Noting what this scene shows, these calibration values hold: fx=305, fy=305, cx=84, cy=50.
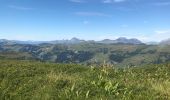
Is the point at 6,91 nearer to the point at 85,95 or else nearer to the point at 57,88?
the point at 57,88

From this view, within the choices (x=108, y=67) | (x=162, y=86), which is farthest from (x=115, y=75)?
(x=162, y=86)

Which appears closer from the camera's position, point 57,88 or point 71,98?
point 71,98

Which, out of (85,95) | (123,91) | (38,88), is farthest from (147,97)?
(38,88)

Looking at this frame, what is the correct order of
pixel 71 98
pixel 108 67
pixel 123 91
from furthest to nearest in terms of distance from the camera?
pixel 108 67 → pixel 123 91 → pixel 71 98

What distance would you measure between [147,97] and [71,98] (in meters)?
2.56

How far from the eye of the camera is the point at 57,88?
11562mm

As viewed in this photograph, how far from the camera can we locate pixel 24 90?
11.4m

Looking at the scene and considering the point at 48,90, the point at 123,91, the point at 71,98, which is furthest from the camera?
the point at 123,91

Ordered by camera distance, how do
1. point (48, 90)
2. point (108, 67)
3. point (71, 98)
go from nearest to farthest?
point (71, 98) < point (48, 90) < point (108, 67)

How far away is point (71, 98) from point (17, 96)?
2.01 meters

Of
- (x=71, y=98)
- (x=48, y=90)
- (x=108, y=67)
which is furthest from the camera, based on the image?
(x=108, y=67)

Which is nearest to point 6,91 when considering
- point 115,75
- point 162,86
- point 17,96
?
point 17,96

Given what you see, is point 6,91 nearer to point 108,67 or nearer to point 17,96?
point 17,96

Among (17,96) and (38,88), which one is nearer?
(17,96)
